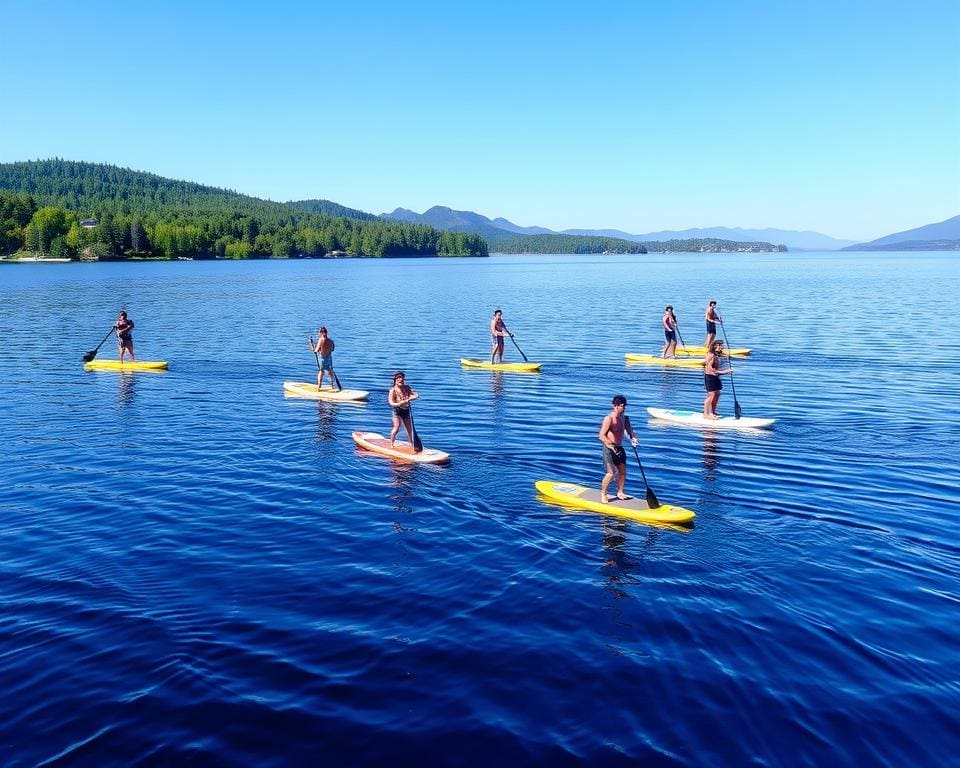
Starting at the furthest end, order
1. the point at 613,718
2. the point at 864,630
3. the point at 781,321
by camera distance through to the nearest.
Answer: the point at 781,321
the point at 864,630
the point at 613,718

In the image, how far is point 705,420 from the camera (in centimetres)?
2377

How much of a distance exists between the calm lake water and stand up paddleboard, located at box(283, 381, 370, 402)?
109 centimetres

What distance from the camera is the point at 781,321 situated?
56375 mm

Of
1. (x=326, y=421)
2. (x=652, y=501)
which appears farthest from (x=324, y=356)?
(x=652, y=501)

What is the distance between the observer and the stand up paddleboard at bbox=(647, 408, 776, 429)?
2308 centimetres

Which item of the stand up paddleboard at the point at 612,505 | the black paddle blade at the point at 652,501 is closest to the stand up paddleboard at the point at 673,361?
the stand up paddleboard at the point at 612,505

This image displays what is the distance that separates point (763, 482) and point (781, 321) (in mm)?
42290

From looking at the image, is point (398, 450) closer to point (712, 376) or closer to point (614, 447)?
point (614, 447)

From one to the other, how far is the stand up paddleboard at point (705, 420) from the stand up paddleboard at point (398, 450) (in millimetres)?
8332

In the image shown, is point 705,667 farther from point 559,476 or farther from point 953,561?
point 559,476

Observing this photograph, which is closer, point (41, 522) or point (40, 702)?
point (40, 702)

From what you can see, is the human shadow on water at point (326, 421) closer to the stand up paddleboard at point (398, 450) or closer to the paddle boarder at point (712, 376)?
the stand up paddleboard at point (398, 450)

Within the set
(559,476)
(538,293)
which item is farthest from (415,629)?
(538,293)

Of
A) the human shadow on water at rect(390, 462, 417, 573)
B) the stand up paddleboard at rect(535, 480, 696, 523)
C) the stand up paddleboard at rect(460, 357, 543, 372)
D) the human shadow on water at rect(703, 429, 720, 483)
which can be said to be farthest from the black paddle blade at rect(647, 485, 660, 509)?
the stand up paddleboard at rect(460, 357, 543, 372)
